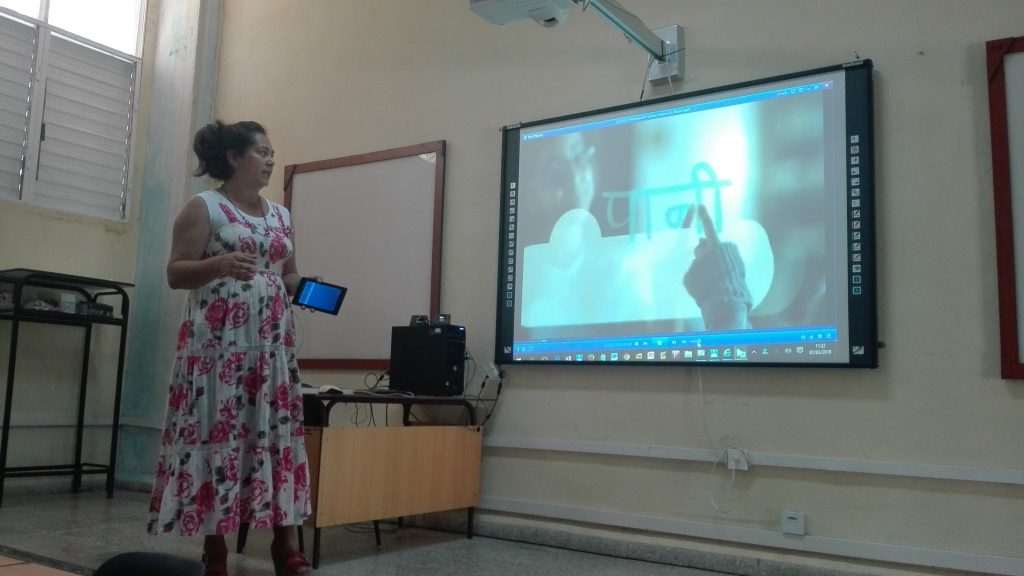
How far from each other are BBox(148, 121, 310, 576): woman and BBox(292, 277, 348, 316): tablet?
0.47ft

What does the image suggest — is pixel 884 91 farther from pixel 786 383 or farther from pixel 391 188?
pixel 391 188

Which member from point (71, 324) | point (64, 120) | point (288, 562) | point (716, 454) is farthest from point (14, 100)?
point (716, 454)

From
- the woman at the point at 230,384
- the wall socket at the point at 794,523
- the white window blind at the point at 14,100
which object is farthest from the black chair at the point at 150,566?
the white window blind at the point at 14,100

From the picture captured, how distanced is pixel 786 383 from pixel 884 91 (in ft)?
3.52

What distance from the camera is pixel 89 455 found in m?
4.57

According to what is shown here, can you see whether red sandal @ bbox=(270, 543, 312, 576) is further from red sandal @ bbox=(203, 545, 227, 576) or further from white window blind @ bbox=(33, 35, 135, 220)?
white window blind @ bbox=(33, 35, 135, 220)

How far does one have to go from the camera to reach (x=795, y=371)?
2766 mm

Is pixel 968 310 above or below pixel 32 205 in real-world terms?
below

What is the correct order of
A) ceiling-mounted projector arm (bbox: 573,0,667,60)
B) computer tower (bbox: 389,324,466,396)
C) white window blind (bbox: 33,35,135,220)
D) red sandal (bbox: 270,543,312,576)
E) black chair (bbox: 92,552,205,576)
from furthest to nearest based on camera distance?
white window blind (bbox: 33,35,135,220)
computer tower (bbox: 389,324,466,396)
ceiling-mounted projector arm (bbox: 573,0,667,60)
red sandal (bbox: 270,543,312,576)
black chair (bbox: 92,552,205,576)

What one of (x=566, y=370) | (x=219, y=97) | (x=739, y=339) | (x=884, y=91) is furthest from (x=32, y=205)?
(x=884, y=91)

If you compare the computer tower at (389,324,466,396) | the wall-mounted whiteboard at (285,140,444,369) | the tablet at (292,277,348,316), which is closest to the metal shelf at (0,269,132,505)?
the wall-mounted whiteboard at (285,140,444,369)

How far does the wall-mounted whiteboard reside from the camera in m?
3.76

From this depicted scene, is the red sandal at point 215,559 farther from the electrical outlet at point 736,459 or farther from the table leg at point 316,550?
the electrical outlet at point 736,459

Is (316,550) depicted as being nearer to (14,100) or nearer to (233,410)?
(233,410)
